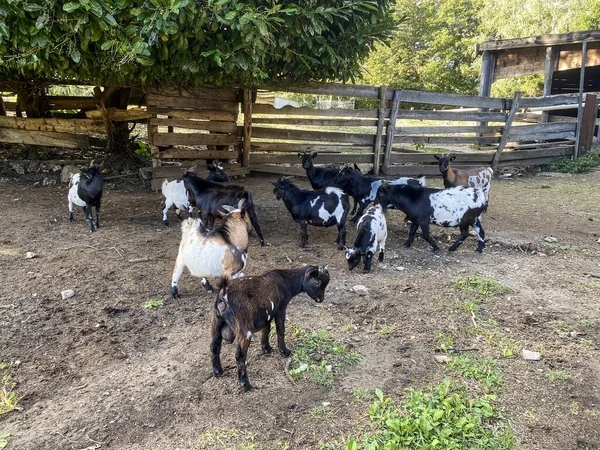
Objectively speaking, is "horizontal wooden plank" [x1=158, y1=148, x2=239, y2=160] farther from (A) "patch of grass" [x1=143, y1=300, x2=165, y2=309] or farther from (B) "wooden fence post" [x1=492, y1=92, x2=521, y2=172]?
(B) "wooden fence post" [x1=492, y1=92, x2=521, y2=172]

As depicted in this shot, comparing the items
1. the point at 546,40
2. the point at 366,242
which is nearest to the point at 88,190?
the point at 366,242

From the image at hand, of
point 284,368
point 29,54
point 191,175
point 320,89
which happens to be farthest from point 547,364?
point 320,89

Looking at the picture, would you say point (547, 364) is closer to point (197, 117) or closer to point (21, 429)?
point (21, 429)

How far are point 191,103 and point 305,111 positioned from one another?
2.63 meters

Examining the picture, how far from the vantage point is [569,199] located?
34.8 ft

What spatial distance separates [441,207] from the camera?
23.0 feet

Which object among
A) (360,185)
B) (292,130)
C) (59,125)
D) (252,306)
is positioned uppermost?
(292,130)

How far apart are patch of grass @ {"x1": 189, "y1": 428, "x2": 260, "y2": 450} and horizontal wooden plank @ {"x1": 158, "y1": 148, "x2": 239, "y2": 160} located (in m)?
7.69

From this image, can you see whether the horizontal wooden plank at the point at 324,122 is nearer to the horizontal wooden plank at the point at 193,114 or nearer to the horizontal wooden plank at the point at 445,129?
the horizontal wooden plank at the point at 193,114

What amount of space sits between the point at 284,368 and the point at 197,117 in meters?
7.61

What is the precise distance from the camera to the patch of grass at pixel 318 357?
4.03 m

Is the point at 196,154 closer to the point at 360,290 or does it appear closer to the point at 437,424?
the point at 360,290

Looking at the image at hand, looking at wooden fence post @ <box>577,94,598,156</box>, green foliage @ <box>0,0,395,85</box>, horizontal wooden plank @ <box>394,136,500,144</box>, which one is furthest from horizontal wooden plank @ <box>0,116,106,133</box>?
wooden fence post @ <box>577,94,598,156</box>

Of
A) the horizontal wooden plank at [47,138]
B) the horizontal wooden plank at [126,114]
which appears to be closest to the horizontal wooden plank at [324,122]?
the horizontal wooden plank at [126,114]
